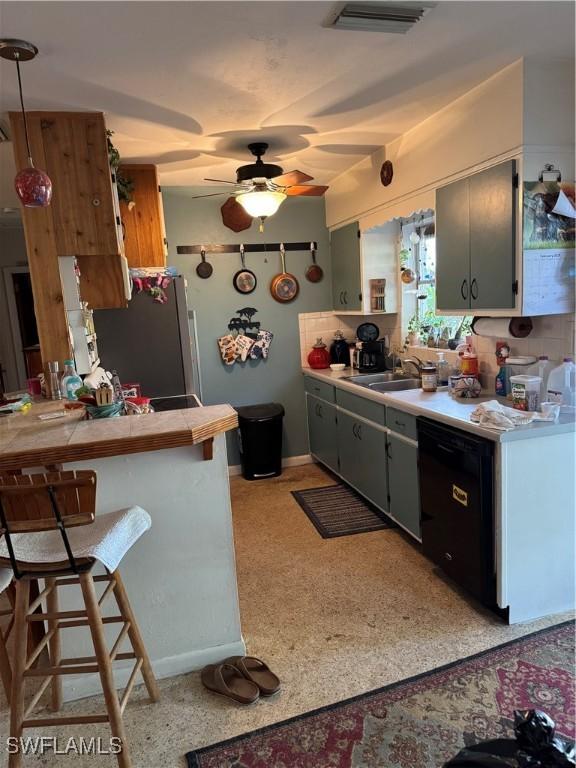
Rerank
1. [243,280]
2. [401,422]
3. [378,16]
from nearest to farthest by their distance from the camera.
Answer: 1. [378,16]
2. [401,422]
3. [243,280]

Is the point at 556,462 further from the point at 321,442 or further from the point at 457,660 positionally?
the point at 321,442

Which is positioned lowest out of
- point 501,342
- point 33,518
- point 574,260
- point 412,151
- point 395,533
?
→ point 395,533

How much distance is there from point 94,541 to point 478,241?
2.24 m

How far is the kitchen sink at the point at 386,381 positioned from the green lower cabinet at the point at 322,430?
0.96 ft

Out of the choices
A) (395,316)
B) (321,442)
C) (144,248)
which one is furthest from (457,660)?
(144,248)

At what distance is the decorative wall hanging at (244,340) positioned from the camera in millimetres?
4383

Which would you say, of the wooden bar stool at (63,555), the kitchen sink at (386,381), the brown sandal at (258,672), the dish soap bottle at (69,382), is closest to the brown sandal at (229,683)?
the brown sandal at (258,672)

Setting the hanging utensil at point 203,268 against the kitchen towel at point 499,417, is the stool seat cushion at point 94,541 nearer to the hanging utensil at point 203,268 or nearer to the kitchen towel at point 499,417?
the kitchen towel at point 499,417

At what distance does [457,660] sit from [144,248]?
3.08 meters

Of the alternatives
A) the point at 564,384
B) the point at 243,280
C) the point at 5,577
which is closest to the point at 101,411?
the point at 5,577

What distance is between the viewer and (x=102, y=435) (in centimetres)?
182

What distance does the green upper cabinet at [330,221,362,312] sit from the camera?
4.05 meters

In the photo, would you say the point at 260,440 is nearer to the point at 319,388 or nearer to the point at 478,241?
the point at 319,388

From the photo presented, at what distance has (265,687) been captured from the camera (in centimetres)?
197
